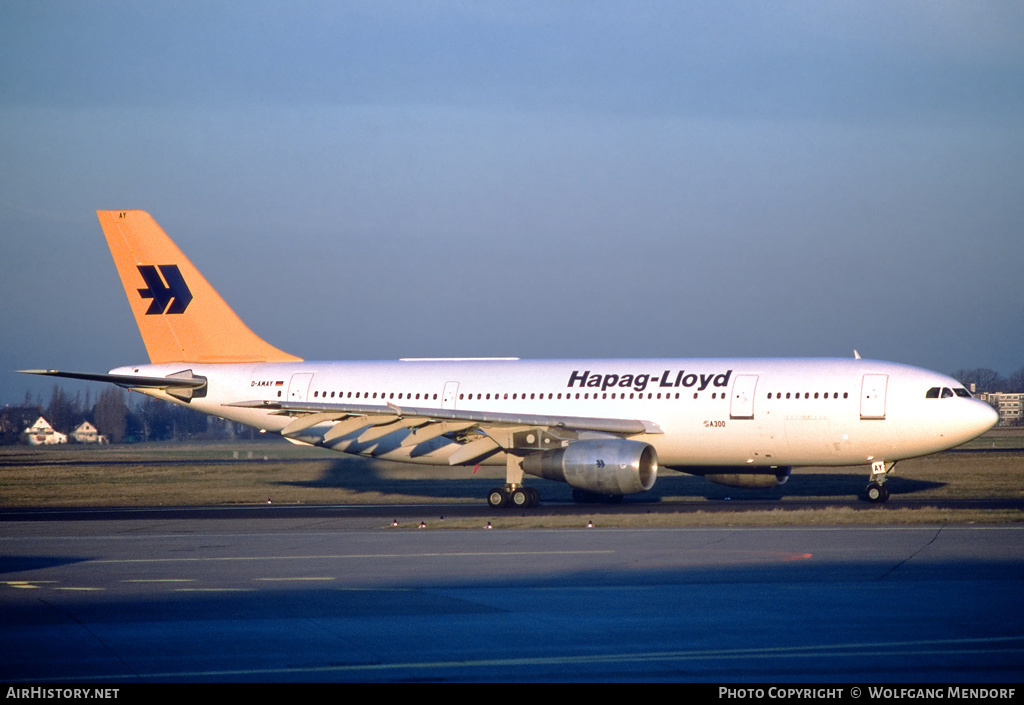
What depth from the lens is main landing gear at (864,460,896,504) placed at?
26.7 m

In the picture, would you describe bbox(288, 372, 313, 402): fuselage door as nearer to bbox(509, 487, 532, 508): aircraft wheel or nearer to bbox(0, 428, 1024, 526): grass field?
bbox(0, 428, 1024, 526): grass field

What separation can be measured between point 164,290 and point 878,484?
21.8 meters

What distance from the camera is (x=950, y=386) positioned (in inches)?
1049

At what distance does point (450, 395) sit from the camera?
31078mm

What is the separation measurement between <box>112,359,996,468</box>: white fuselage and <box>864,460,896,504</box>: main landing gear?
1.44 feet

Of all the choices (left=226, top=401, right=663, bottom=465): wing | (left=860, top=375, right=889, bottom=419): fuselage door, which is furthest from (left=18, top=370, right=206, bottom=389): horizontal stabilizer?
(left=860, top=375, right=889, bottom=419): fuselage door

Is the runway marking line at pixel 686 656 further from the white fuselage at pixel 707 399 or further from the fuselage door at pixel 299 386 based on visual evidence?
the fuselage door at pixel 299 386

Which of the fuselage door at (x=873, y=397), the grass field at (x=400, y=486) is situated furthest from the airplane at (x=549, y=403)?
the grass field at (x=400, y=486)

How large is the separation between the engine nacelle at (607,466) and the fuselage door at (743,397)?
8.34 ft

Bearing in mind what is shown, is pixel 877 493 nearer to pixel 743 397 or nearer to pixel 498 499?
pixel 743 397

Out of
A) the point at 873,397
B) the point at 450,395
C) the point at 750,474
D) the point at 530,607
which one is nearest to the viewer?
the point at 530,607

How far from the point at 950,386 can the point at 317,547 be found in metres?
16.3

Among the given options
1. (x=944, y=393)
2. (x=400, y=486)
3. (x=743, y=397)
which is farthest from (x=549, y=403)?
(x=400, y=486)
